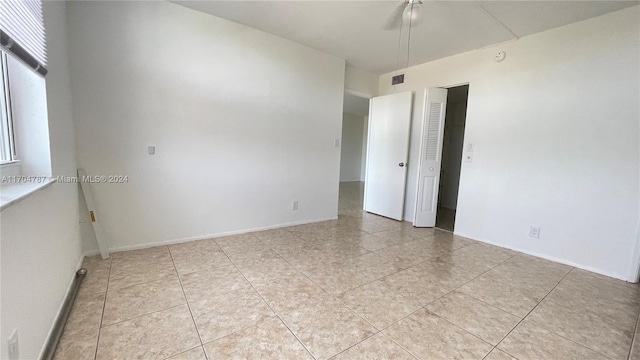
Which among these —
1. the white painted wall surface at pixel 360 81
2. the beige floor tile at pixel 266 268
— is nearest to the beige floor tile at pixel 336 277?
the beige floor tile at pixel 266 268

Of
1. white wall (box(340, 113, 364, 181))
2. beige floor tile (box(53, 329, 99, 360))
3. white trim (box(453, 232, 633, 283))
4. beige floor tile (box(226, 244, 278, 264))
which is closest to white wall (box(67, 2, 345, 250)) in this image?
beige floor tile (box(226, 244, 278, 264))

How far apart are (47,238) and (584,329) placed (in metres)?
3.46

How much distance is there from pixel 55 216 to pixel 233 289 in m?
1.28

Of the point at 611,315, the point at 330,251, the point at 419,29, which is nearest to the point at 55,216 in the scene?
the point at 330,251

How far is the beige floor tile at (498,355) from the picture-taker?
1.41 m

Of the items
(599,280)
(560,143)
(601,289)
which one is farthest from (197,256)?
(560,143)

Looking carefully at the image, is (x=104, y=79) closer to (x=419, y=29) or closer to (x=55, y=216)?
(x=55, y=216)

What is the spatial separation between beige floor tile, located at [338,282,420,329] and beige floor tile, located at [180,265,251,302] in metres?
0.86

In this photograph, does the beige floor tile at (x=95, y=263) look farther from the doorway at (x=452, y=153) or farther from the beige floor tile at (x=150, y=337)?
the doorway at (x=452, y=153)

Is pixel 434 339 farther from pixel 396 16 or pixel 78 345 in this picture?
pixel 396 16

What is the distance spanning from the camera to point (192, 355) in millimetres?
1358

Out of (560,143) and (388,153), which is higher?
(560,143)

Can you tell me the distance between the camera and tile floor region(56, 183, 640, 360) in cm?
145

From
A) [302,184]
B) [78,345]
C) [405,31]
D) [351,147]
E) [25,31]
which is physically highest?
[405,31]
